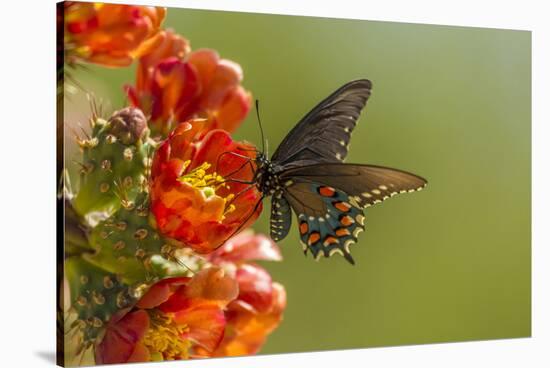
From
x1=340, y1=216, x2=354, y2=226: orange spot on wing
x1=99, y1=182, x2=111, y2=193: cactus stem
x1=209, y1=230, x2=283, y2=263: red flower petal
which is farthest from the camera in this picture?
x1=340, y1=216, x2=354, y2=226: orange spot on wing

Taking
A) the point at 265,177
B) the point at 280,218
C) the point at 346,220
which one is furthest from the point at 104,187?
the point at 346,220

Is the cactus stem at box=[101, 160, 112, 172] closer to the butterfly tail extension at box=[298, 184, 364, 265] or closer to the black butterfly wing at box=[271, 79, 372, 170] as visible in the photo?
the black butterfly wing at box=[271, 79, 372, 170]

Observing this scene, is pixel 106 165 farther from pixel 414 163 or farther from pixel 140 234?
pixel 414 163

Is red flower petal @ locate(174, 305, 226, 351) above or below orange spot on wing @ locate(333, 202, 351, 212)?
below

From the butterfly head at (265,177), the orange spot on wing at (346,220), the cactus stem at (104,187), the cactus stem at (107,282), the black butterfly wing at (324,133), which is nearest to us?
the cactus stem at (104,187)

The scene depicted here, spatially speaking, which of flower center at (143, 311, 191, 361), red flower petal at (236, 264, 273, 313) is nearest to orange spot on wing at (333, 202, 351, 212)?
red flower petal at (236, 264, 273, 313)

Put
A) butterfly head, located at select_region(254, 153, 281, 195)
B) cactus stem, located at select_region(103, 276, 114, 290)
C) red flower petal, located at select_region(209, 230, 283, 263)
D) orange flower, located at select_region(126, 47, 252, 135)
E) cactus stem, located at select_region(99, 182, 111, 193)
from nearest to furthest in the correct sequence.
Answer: cactus stem, located at select_region(99, 182, 111, 193) < cactus stem, located at select_region(103, 276, 114, 290) < orange flower, located at select_region(126, 47, 252, 135) < red flower petal, located at select_region(209, 230, 283, 263) < butterfly head, located at select_region(254, 153, 281, 195)

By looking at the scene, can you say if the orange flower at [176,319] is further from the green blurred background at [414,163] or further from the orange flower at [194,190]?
the green blurred background at [414,163]

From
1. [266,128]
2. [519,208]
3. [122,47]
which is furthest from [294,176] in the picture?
[519,208]

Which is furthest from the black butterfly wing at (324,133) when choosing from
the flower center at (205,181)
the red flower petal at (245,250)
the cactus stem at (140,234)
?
the cactus stem at (140,234)
